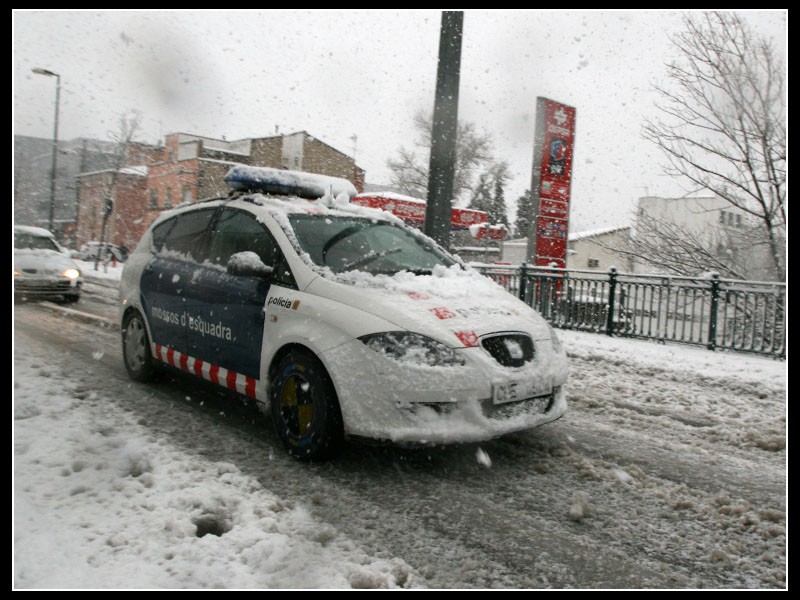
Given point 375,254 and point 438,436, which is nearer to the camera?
point 438,436

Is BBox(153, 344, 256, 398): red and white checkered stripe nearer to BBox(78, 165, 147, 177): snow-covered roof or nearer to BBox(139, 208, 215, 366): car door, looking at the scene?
BBox(139, 208, 215, 366): car door

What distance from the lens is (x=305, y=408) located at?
12.4ft

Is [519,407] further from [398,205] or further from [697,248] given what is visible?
[398,205]

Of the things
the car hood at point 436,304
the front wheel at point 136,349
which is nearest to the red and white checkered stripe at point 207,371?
the front wheel at point 136,349

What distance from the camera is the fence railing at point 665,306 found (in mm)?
9008

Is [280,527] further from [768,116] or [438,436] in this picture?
[768,116]

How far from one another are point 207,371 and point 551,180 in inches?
426

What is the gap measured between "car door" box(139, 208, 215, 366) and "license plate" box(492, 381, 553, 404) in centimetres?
254

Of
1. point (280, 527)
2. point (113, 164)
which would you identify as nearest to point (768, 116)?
point (280, 527)

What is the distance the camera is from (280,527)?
2994mm

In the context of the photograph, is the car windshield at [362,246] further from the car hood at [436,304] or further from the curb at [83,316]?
the curb at [83,316]

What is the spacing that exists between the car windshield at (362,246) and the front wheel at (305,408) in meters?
0.72

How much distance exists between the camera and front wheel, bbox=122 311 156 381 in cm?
549

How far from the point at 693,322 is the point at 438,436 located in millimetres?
7645
